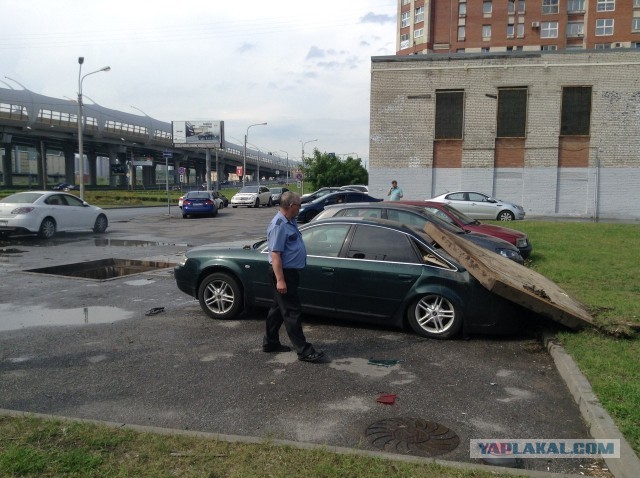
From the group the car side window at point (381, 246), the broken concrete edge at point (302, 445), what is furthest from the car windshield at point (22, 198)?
the broken concrete edge at point (302, 445)

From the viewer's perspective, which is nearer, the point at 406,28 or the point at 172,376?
the point at 172,376

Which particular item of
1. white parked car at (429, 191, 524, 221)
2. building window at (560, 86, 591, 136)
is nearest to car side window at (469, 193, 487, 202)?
white parked car at (429, 191, 524, 221)

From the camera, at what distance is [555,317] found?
21.1 feet

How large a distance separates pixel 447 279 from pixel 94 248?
1214 cm

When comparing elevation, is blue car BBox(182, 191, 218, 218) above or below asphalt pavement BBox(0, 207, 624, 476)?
above

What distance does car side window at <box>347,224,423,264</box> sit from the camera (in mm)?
6992

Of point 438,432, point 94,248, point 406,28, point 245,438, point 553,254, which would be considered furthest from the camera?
point 406,28

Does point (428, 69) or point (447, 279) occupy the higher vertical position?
point (428, 69)

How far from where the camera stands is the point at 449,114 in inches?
1214

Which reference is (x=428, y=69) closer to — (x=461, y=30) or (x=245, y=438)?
(x=245, y=438)

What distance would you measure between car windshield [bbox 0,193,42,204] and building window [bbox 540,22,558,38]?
202ft

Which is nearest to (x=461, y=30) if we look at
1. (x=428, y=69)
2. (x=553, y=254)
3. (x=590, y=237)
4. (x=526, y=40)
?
(x=526, y=40)

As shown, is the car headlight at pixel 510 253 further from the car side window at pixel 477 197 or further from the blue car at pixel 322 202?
the car side window at pixel 477 197

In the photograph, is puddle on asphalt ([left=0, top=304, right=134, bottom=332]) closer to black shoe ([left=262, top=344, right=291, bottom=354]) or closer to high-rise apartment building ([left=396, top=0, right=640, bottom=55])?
black shoe ([left=262, top=344, right=291, bottom=354])
